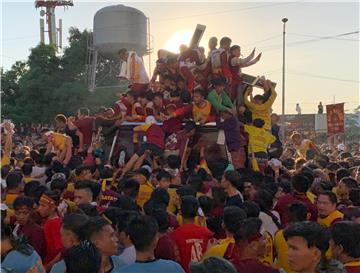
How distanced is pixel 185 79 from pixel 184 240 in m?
7.25

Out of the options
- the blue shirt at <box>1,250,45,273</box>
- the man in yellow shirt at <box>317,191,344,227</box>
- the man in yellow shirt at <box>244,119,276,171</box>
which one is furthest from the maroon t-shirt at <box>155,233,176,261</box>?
the man in yellow shirt at <box>244,119,276,171</box>

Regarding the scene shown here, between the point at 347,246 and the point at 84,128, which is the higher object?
the point at 84,128

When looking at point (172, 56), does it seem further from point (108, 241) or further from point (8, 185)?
point (108, 241)

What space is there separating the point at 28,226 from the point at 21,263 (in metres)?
1.00

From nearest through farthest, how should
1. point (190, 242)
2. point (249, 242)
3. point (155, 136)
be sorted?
point (249, 242) → point (190, 242) → point (155, 136)

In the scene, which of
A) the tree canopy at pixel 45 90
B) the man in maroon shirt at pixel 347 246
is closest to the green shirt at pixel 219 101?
the man in maroon shirt at pixel 347 246

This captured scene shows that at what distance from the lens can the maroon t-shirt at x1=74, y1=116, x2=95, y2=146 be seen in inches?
421

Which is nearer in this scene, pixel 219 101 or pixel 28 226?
pixel 28 226

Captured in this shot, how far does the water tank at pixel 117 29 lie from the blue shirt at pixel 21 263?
121 ft

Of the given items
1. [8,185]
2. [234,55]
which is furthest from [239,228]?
[234,55]

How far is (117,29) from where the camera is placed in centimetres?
3941

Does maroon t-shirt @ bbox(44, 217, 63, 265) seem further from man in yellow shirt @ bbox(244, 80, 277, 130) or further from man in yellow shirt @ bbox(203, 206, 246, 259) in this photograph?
man in yellow shirt @ bbox(244, 80, 277, 130)

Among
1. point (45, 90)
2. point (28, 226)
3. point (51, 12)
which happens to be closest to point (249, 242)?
point (28, 226)

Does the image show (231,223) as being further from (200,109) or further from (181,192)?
(200,109)
